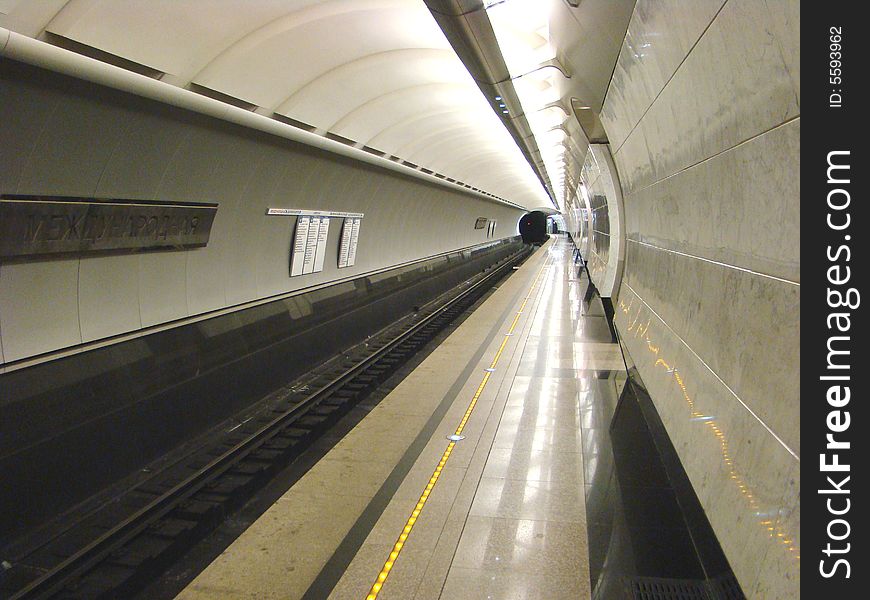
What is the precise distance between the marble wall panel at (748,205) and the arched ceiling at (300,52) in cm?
410

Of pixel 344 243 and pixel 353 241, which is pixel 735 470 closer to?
pixel 344 243

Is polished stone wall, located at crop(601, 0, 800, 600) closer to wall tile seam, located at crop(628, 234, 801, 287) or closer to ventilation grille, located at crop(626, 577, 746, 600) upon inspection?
wall tile seam, located at crop(628, 234, 801, 287)

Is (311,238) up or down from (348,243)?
up

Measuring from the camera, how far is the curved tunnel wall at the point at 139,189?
4883 mm

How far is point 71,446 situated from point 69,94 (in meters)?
2.76

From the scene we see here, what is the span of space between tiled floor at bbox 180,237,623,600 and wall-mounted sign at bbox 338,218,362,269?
4493mm

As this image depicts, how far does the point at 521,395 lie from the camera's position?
299 inches

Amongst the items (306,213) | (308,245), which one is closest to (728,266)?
(306,213)

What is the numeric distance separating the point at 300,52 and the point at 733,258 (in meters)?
5.75

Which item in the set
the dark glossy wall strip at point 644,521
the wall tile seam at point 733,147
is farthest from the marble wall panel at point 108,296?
the wall tile seam at point 733,147

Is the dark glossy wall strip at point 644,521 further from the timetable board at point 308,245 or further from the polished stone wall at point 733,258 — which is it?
the timetable board at point 308,245

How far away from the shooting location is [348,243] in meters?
12.7

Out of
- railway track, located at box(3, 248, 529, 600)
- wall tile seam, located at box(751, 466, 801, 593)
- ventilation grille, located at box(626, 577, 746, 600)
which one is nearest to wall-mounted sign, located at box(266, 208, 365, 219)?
railway track, located at box(3, 248, 529, 600)

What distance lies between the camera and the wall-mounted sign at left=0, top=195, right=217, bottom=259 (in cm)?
488
